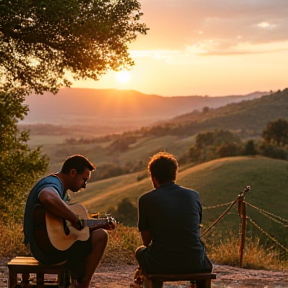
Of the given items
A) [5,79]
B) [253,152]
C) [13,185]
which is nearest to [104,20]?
[5,79]

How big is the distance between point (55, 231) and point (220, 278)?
15.3ft

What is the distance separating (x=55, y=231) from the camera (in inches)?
256

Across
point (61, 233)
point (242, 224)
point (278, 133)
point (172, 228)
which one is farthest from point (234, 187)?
point (172, 228)

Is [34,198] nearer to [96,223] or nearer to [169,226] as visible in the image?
[96,223]

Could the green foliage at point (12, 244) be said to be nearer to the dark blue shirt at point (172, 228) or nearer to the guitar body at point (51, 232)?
the guitar body at point (51, 232)

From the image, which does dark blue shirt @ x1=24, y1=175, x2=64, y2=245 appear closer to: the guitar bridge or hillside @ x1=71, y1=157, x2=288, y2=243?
the guitar bridge

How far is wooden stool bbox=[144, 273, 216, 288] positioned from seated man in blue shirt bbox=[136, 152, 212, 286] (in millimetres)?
48

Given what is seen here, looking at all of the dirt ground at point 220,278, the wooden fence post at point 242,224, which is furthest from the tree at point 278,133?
the dirt ground at point 220,278

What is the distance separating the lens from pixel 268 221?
140ft

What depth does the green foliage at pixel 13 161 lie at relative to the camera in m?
17.7

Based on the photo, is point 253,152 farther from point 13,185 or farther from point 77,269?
point 77,269

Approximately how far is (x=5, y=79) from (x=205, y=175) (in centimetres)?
3715

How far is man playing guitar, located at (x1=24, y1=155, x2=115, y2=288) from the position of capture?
6395mm

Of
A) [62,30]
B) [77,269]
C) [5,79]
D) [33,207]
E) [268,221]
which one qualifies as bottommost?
[268,221]
